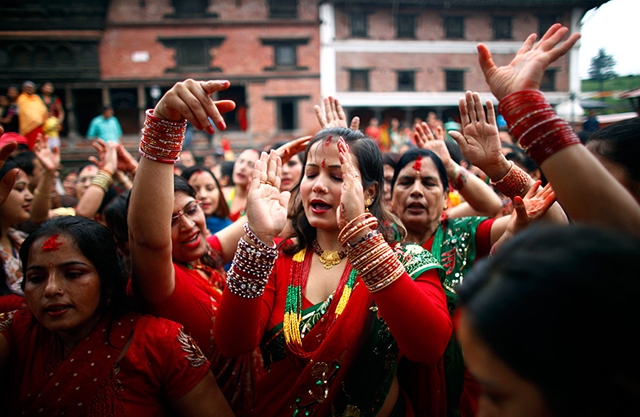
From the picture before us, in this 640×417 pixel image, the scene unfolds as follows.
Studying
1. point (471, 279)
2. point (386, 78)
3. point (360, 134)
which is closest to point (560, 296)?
point (471, 279)

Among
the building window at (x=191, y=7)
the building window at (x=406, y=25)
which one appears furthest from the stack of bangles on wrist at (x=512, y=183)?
the building window at (x=191, y=7)

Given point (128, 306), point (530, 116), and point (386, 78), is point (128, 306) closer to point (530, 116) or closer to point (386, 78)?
point (530, 116)

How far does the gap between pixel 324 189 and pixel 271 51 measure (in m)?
19.7

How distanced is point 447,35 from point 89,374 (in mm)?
22929

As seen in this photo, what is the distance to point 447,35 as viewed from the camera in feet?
69.5

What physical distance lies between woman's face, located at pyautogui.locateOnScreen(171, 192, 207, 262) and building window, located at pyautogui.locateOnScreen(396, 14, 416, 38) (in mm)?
21114

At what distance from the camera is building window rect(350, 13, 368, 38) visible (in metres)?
20.5

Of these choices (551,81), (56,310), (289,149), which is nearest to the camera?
(56,310)

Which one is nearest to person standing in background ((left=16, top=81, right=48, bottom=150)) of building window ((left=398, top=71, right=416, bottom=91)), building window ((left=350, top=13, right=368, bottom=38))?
building window ((left=350, top=13, right=368, bottom=38))

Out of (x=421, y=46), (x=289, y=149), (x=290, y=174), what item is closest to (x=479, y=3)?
(x=421, y=46)

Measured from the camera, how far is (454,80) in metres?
21.5

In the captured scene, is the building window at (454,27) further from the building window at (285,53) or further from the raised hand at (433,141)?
the raised hand at (433,141)

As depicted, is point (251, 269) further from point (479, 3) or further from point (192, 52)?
point (479, 3)

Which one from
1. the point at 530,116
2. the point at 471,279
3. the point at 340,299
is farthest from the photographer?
the point at 340,299
